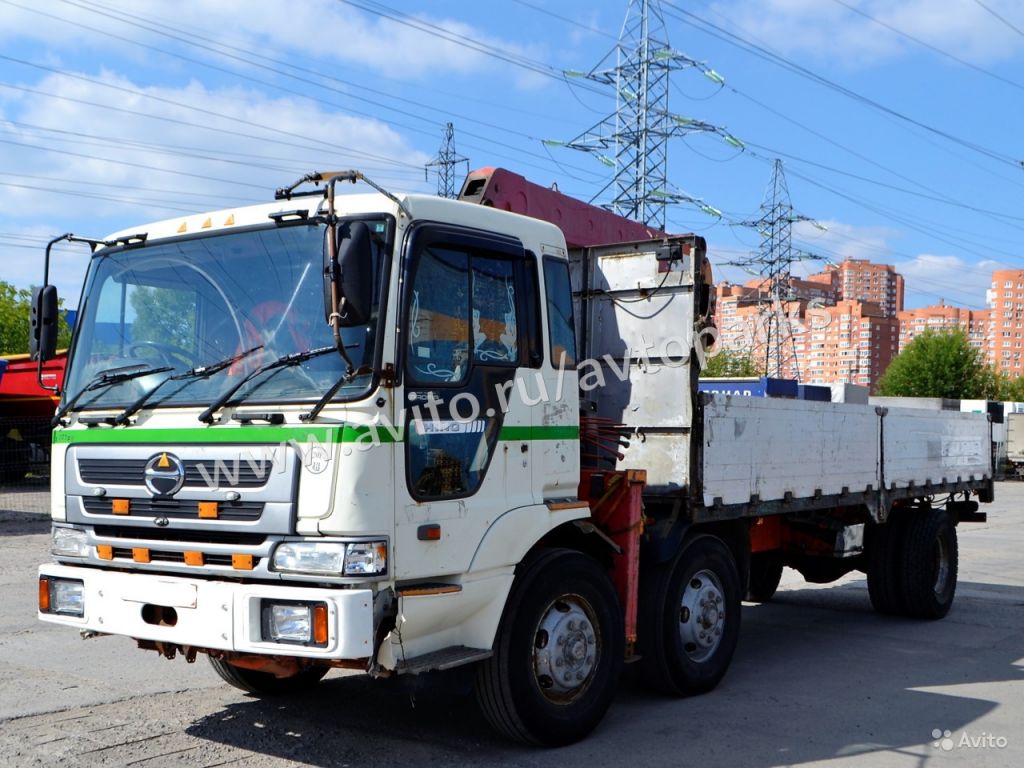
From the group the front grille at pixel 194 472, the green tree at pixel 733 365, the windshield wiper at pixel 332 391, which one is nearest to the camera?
the windshield wiper at pixel 332 391

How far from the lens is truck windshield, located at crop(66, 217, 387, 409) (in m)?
4.84

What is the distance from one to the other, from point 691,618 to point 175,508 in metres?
3.39

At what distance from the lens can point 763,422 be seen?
23.4 ft

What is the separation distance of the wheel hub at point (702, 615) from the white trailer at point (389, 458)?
3cm

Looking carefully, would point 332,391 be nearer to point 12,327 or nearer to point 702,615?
point 702,615

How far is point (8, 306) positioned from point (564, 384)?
51.7 metres

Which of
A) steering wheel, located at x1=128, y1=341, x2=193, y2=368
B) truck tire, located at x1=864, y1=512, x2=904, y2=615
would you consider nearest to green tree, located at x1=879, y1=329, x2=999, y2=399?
truck tire, located at x1=864, y1=512, x2=904, y2=615

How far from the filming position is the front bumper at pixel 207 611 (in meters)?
4.54

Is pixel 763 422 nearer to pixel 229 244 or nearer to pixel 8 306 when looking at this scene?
pixel 229 244

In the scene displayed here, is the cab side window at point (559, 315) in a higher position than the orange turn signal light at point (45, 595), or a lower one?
higher

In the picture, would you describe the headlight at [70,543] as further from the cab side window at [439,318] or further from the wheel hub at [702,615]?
the wheel hub at [702,615]

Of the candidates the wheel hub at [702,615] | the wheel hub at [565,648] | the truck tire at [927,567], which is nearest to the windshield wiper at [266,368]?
the wheel hub at [565,648]

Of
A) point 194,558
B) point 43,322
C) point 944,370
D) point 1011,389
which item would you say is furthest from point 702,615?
point 1011,389

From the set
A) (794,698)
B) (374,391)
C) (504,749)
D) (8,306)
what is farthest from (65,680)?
(8,306)
